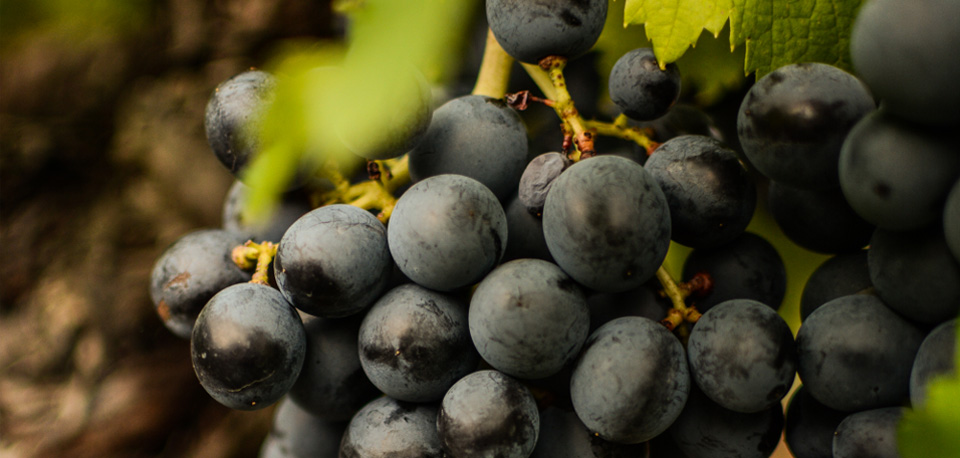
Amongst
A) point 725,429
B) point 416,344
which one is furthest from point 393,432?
point 725,429

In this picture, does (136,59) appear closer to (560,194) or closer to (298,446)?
(298,446)

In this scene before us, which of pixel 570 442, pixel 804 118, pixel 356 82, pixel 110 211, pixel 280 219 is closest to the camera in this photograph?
pixel 356 82

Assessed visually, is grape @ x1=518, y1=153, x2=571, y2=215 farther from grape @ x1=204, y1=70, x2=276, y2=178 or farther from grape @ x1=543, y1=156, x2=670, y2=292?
grape @ x1=204, y1=70, x2=276, y2=178

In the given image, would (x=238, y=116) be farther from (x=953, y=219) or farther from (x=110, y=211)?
(x=953, y=219)

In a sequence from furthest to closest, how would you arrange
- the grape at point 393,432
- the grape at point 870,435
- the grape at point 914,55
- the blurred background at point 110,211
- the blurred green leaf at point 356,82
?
1. the blurred background at point 110,211
2. the grape at point 393,432
3. the grape at point 870,435
4. the grape at point 914,55
5. the blurred green leaf at point 356,82

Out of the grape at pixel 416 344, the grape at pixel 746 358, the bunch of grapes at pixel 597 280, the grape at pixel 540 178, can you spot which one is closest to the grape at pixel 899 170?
the bunch of grapes at pixel 597 280

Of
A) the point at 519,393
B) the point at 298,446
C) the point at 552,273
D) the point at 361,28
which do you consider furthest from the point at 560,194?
the point at 298,446

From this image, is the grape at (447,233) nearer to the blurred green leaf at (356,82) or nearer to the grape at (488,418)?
the grape at (488,418)
